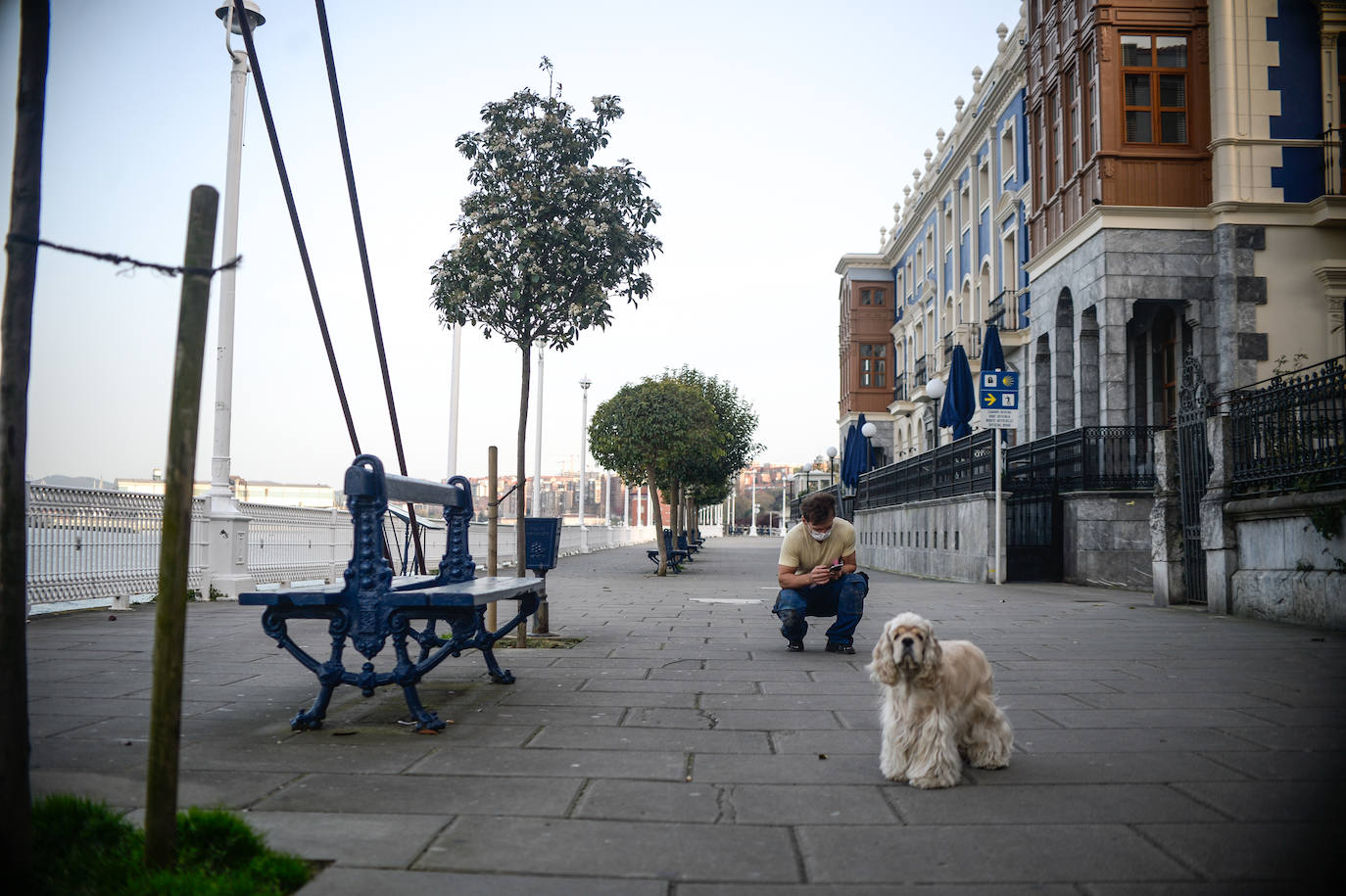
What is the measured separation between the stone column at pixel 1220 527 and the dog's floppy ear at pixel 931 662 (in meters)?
8.60

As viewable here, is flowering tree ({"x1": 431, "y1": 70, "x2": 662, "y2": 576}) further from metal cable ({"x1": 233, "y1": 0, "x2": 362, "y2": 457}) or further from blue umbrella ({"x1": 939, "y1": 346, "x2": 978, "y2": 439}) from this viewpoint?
blue umbrella ({"x1": 939, "y1": 346, "x2": 978, "y2": 439})

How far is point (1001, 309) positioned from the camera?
98.7ft

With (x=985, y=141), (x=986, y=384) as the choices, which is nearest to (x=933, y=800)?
(x=986, y=384)

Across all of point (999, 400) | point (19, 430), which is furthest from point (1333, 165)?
point (19, 430)

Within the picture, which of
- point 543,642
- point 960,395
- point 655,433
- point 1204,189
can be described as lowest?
point 543,642

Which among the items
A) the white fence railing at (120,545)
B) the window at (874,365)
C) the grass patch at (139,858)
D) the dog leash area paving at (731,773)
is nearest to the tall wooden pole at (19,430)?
the grass patch at (139,858)

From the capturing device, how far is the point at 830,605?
8.72 m

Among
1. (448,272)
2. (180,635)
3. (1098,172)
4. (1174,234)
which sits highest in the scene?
(1098,172)

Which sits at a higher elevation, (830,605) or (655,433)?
(655,433)

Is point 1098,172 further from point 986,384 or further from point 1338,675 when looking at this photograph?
point 1338,675

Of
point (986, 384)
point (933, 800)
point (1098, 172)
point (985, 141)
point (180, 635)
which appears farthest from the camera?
point (985, 141)

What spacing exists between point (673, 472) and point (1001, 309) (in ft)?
37.2

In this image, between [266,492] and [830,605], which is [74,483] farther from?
[266,492]

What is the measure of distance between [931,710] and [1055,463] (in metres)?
16.0
